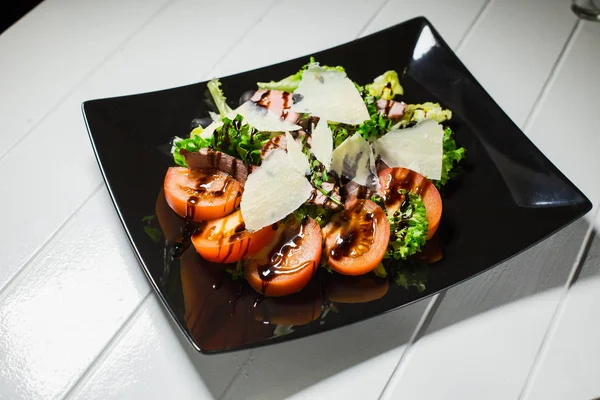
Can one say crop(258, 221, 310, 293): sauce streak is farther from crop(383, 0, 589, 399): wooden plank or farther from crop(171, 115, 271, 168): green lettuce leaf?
crop(383, 0, 589, 399): wooden plank

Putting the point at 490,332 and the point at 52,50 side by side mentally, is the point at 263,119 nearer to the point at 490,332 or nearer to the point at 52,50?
the point at 490,332

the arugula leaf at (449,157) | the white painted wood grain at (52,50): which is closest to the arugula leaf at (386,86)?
the arugula leaf at (449,157)

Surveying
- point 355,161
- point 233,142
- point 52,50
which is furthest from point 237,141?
point 52,50

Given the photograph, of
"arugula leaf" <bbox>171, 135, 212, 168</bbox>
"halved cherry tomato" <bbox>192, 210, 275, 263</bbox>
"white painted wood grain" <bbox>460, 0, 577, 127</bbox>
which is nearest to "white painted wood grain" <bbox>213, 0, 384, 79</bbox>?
"white painted wood grain" <bbox>460, 0, 577, 127</bbox>

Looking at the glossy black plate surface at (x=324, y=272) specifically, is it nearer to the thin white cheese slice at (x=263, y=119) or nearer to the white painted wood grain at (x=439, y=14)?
the thin white cheese slice at (x=263, y=119)

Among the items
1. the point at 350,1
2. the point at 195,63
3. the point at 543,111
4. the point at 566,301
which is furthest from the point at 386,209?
the point at 350,1

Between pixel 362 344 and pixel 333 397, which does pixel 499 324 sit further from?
pixel 333 397
